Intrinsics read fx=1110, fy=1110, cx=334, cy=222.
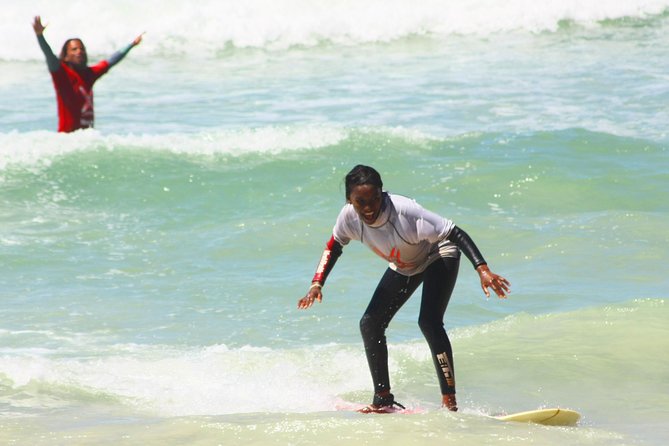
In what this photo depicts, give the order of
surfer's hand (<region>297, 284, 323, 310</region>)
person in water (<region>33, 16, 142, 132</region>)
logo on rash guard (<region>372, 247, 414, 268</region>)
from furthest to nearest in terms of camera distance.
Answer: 1. person in water (<region>33, 16, 142, 132</region>)
2. logo on rash guard (<region>372, 247, 414, 268</region>)
3. surfer's hand (<region>297, 284, 323, 310</region>)

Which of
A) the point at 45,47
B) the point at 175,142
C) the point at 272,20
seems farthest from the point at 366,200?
the point at 272,20

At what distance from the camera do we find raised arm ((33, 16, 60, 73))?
33.3 feet

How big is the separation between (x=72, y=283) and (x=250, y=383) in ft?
9.84

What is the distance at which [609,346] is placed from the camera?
727cm

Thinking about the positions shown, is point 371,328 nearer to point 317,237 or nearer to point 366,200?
point 366,200

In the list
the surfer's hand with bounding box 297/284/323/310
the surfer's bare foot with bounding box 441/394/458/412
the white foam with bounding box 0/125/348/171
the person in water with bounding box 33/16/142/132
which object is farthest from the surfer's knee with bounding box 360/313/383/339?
the white foam with bounding box 0/125/348/171

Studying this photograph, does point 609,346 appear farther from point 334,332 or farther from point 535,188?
point 535,188

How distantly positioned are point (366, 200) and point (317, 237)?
18.1 ft

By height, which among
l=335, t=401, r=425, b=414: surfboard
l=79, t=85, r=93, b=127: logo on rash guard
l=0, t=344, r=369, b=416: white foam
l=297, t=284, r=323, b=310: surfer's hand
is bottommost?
l=0, t=344, r=369, b=416: white foam

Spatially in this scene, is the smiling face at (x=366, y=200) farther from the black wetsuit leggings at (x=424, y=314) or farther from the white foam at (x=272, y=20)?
the white foam at (x=272, y=20)

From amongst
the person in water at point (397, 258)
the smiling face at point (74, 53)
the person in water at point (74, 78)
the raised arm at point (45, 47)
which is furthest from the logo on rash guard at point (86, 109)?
the person in water at point (397, 258)

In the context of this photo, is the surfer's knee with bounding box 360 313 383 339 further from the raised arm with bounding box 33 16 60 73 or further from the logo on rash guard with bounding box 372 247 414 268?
the raised arm with bounding box 33 16 60 73

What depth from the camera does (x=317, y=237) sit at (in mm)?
10680

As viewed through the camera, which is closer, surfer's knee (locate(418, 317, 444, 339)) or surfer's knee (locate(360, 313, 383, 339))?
surfer's knee (locate(418, 317, 444, 339))
